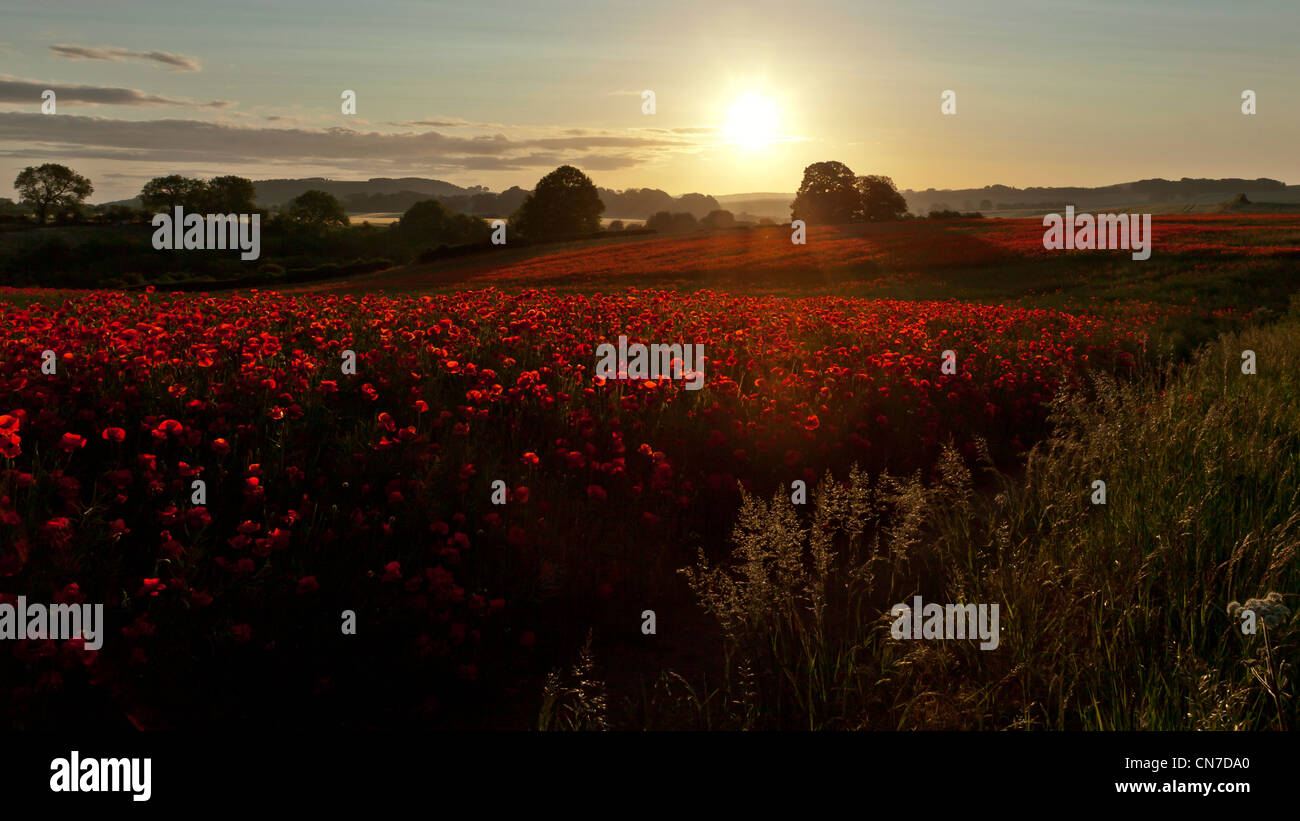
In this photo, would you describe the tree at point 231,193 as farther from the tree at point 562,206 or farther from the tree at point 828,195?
the tree at point 828,195

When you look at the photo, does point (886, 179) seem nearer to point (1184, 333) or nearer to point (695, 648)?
point (1184, 333)

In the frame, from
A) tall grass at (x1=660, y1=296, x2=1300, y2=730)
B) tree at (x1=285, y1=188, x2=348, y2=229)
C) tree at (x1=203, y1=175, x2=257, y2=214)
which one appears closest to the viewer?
tall grass at (x1=660, y1=296, x2=1300, y2=730)

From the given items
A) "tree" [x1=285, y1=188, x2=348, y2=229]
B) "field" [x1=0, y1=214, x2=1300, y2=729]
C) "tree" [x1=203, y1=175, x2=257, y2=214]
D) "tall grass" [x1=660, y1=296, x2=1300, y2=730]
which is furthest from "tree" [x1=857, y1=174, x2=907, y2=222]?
"tall grass" [x1=660, y1=296, x2=1300, y2=730]

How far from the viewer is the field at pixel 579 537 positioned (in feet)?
13.1

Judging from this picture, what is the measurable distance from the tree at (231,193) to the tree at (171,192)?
692mm

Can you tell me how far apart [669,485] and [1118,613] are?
122 inches

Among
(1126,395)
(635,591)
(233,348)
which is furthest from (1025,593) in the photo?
(233,348)

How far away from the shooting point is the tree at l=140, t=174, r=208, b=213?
294ft

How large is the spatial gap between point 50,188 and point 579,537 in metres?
115

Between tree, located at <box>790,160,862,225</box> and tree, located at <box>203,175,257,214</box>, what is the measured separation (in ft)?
185

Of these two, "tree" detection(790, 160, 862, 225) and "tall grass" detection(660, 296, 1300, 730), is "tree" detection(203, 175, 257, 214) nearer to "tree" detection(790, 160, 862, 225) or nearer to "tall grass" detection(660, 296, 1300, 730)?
"tree" detection(790, 160, 862, 225)

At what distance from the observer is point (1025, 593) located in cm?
449

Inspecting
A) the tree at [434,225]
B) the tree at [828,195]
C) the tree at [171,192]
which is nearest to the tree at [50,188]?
the tree at [171,192]

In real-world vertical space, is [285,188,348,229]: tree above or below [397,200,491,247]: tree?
above
